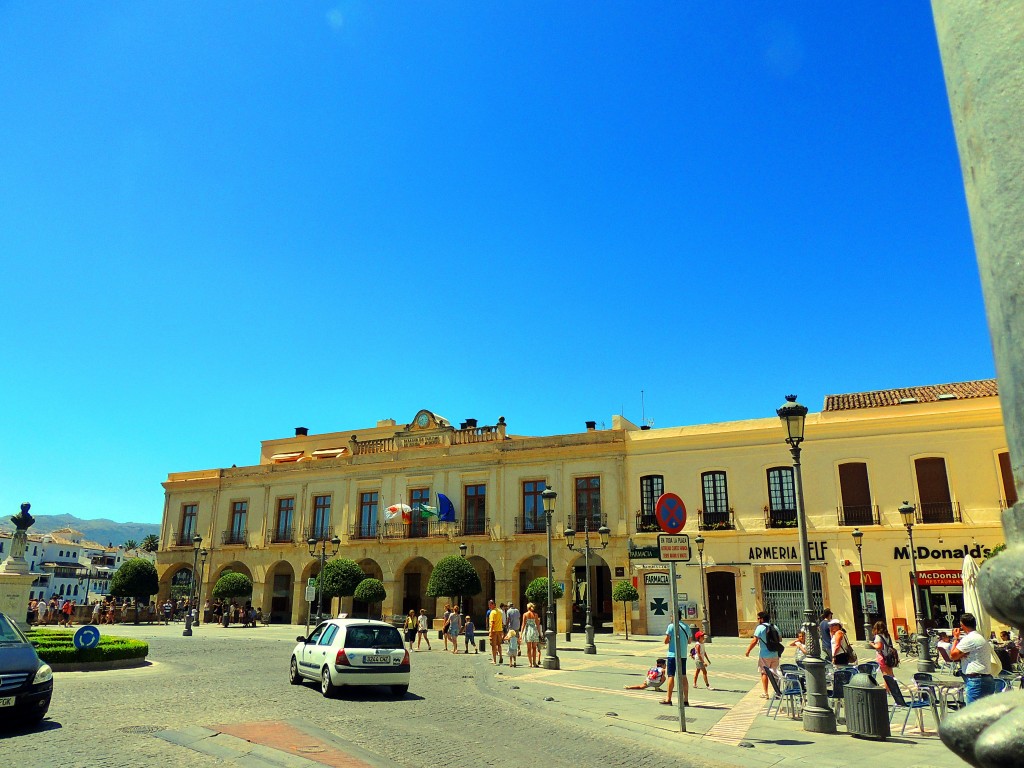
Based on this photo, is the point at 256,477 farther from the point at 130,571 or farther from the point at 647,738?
the point at 647,738

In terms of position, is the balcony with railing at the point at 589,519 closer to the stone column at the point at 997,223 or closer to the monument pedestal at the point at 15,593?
the monument pedestal at the point at 15,593

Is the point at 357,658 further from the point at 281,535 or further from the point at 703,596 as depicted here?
the point at 281,535

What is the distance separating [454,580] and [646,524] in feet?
29.3

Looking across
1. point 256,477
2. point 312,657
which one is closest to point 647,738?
point 312,657

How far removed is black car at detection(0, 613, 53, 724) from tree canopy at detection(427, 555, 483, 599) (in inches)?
926

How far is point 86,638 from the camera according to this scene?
55.3 feet

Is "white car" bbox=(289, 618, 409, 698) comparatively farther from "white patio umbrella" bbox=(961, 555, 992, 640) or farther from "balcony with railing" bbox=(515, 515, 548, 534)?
"balcony with railing" bbox=(515, 515, 548, 534)

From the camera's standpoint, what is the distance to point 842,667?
1161 cm

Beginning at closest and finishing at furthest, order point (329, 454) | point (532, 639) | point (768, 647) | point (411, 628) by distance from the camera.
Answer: point (768, 647) → point (532, 639) → point (411, 628) → point (329, 454)

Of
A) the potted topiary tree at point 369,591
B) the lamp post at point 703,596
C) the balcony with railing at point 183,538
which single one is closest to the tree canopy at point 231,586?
the balcony with railing at point 183,538

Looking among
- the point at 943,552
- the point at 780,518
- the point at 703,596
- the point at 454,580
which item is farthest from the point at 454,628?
the point at 943,552

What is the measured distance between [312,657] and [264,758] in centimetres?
624

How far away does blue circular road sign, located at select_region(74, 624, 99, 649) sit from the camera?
1675 centimetres

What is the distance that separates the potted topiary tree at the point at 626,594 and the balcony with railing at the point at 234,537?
75.0 feet
